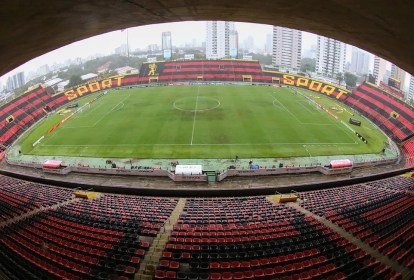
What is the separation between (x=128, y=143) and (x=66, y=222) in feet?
68.7

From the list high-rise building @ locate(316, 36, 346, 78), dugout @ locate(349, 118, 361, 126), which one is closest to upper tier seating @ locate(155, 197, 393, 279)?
dugout @ locate(349, 118, 361, 126)

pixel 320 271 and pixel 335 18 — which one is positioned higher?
pixel 335 18

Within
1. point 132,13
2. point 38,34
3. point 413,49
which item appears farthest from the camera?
point 132,13

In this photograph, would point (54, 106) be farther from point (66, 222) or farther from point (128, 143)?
point (66, 222)

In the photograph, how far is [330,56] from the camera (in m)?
131

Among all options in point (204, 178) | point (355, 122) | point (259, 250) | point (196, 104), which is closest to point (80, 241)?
point (259, 250)

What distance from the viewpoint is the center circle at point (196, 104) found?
167 ft

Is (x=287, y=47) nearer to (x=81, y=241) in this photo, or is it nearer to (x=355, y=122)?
(x=355, y=122)

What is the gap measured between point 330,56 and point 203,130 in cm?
11110

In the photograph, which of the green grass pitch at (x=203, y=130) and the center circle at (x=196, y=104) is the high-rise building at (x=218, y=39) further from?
the green grass pitch at (x=203, y=130)

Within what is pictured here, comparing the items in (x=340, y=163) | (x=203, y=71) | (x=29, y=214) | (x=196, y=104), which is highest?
(x=203, y=71)

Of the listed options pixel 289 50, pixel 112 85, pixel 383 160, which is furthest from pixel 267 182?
pixel 289 50

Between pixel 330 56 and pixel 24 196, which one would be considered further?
pixel 330 56

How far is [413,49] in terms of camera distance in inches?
286
